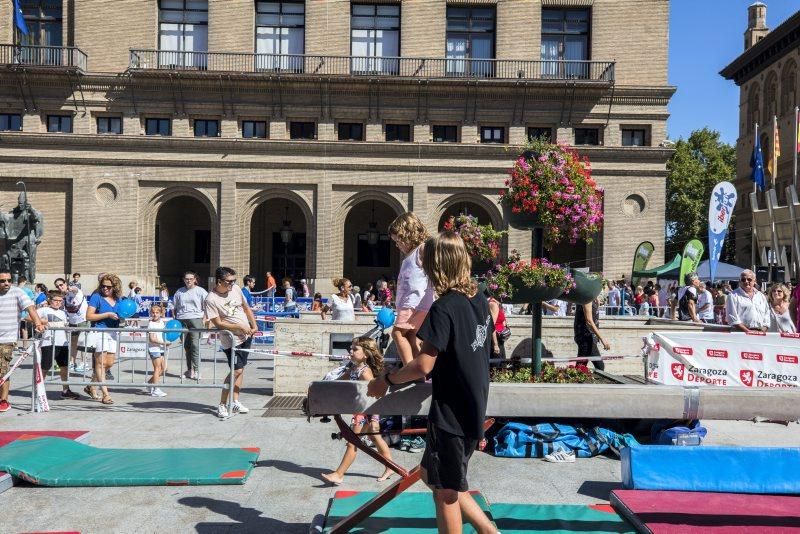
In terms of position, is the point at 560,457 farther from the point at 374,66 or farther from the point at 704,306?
the point at 374,66

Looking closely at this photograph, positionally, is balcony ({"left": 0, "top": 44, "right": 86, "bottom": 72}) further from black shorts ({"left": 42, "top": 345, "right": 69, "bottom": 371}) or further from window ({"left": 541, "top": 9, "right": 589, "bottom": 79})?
black shorts ({"left": 42, "top": 345, "right": 69, "bottom": 371})

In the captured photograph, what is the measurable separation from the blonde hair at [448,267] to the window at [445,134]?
27.4m

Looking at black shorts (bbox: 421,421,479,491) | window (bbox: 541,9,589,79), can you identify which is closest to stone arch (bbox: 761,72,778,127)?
window (bbox: 541,9,589,79)

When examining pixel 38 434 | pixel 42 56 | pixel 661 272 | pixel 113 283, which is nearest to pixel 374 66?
pixel 42 56

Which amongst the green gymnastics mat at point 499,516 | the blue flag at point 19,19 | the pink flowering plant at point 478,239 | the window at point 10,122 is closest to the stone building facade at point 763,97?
the blue flag at point 19,19

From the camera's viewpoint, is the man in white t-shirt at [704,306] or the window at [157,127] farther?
the window at [157,127]

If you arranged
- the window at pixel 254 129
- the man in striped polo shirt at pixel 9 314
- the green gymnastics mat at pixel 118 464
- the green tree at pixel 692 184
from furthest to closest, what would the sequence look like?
the green tree at pixel 692 184
the window at pixel 254 129
the man in striped polo shirt at pixel 9 314
the green gymnastics mat at pixel 118 464

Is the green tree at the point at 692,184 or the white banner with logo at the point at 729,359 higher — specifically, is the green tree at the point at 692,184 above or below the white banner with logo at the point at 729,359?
above

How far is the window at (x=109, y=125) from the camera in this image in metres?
30.5

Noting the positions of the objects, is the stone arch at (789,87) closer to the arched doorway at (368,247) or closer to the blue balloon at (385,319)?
the arched doorway at (368,247)

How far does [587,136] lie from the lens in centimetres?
3131

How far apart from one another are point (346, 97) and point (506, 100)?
6.85 metres

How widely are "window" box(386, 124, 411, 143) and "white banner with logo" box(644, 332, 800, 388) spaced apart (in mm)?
Result: 22262

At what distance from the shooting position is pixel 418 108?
3064cm
